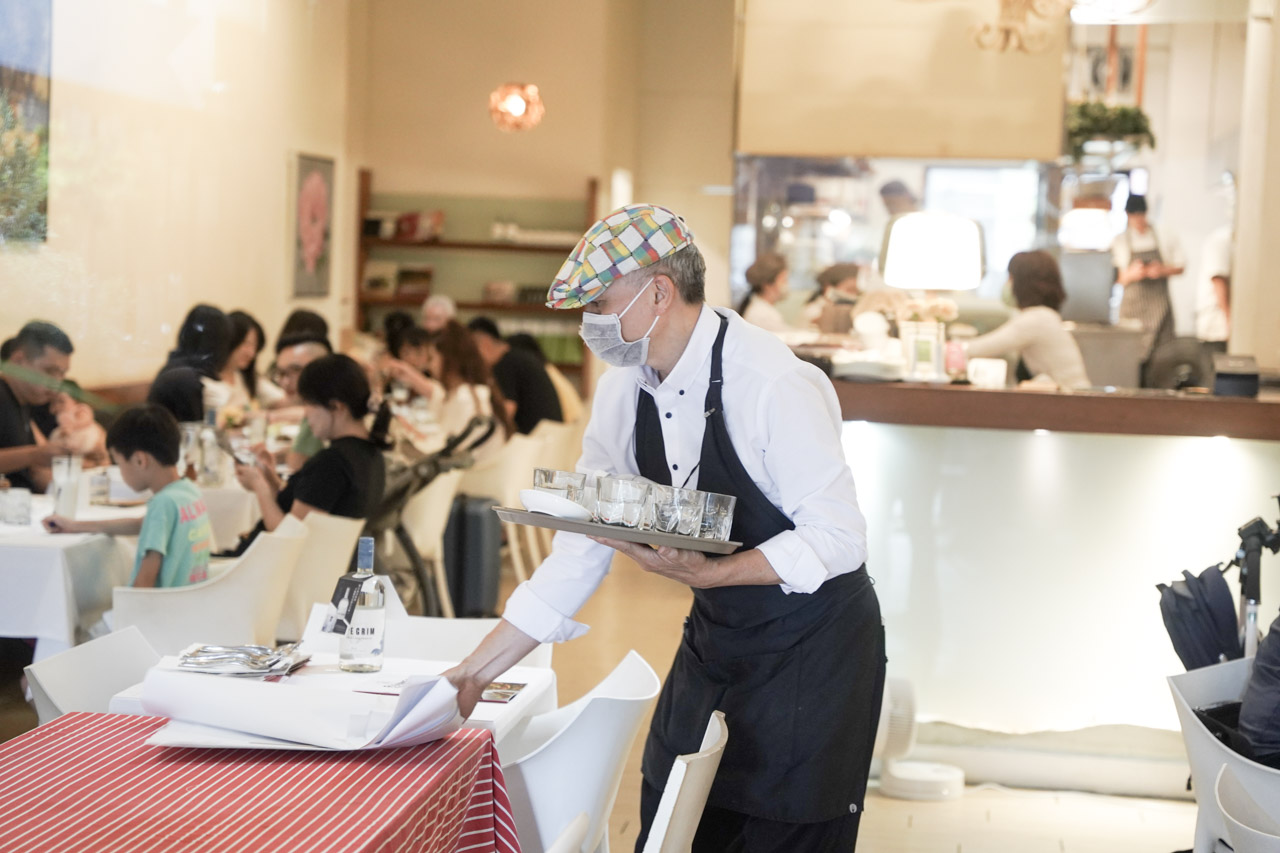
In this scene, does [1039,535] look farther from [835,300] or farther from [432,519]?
[835,300]

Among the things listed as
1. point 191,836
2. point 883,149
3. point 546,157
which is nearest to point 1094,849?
point 191,836

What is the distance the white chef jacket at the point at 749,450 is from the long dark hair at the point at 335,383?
2333 millimetres

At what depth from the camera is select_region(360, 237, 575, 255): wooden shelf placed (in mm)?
9039

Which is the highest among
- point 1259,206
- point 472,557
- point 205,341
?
point 1259,206

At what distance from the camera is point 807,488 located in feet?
6.88

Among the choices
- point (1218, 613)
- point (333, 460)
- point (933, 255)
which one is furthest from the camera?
point (933, 255)

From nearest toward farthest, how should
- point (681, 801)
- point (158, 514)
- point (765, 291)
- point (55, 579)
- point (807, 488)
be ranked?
1. point (681, 801)
2. point (807, 488)
3. point (55, 579)
4. point (158, 514)
5. point (765, 291)

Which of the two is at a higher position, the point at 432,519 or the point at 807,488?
the point at 807,488

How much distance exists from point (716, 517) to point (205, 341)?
3.99m

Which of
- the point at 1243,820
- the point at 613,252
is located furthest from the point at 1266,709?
the point at 613,252

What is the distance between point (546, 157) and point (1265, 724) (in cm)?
736

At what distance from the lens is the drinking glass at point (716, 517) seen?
2.05 m

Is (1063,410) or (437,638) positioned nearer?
(437,638)

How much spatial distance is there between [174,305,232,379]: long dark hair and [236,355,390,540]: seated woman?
36.5 inches
